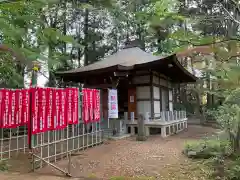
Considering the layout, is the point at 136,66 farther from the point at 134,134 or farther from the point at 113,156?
the point at 113,156

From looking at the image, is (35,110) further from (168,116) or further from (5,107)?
(168,116)

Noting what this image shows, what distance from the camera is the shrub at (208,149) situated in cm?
740

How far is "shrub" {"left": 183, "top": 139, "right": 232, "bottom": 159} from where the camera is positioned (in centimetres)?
740

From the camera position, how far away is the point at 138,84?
1377cm

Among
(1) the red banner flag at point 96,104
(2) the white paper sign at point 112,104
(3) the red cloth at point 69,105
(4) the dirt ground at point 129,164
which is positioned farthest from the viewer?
(2) the white paper sign at point 112,104

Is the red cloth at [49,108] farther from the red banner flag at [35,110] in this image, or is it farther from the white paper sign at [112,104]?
the white paper sign at [112,104]

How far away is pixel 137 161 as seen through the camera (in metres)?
7.62

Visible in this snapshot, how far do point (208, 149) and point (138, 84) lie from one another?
651 cm

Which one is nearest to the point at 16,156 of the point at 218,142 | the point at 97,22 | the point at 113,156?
the point at 113,156

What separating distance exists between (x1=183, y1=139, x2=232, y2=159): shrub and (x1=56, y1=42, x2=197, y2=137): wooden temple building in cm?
396

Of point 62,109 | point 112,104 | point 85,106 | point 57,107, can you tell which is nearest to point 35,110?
point 57,107

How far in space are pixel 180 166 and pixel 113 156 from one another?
7.66 ft

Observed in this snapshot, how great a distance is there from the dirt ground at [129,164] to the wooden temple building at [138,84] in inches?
108

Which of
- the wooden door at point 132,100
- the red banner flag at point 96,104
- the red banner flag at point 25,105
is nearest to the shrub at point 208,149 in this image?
the red banner flag at point 96,104
